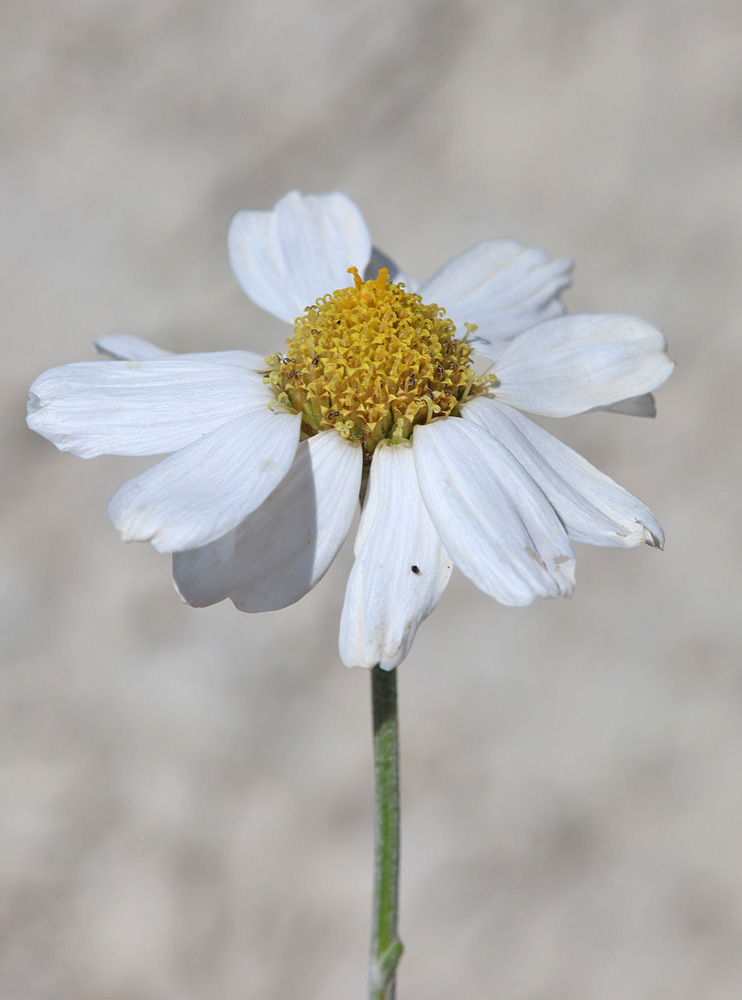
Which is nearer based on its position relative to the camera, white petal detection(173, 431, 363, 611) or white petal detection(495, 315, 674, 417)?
white petal detection(173, 431, 363, 611)

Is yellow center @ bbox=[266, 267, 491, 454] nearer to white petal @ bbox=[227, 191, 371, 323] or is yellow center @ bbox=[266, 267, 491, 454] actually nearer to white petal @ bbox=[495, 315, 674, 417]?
white petal @ bbox=[495, 315, 674, 417]

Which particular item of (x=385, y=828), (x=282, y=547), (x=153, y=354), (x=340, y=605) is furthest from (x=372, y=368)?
(x=340, y=605)

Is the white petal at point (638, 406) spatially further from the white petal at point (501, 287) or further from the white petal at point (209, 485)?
the white petal at point (209, 485)

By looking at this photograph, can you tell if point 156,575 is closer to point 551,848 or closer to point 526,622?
point 526,622

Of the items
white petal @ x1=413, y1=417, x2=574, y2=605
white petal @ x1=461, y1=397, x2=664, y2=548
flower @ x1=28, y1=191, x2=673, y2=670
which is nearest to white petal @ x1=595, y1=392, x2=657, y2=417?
flower @ x1=28, y1=191, x2=673, y2=670

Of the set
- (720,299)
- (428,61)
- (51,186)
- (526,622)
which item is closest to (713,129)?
(720,299)

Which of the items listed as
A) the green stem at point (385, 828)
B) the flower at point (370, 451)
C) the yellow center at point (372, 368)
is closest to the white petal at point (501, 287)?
the flower at point (370, 451)
